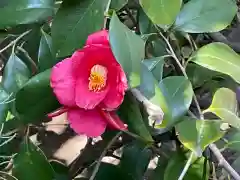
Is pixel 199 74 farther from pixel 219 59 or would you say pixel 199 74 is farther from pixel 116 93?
pixel 116 93

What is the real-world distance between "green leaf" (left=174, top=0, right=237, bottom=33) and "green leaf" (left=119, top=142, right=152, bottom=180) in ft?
0.73

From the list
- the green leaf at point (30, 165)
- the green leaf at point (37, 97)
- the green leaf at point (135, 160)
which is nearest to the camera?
the green leaf at point (37, 97)

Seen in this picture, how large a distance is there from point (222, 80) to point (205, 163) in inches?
6.3

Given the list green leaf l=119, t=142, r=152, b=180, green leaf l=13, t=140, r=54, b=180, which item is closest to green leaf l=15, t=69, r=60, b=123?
green leaf l=13, t=140, r=54, b=180

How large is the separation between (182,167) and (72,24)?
0.67ft

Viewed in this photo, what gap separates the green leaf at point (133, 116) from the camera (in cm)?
51

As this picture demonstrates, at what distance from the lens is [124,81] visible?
0.48 metres

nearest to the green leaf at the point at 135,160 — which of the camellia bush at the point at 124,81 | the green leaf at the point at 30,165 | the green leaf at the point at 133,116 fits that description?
the camellia bush at the point at 124,81

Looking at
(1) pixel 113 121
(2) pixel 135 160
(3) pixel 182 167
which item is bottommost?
(2) pixel 135 160

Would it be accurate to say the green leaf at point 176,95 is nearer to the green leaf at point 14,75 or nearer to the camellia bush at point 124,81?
the camellia bush at point 124,81

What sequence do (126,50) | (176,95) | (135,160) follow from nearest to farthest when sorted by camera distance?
(126,50) → (176,95) → (135,160)

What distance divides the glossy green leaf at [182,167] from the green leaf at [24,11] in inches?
9.1

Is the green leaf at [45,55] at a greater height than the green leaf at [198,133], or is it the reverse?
Result: the green leaf at [45,55]

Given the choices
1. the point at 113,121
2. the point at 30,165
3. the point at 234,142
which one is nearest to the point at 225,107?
the point at 234,142
